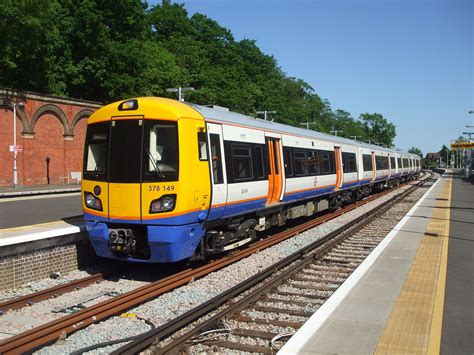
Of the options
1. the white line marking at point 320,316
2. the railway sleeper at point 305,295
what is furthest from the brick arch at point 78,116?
the railway sleeper at point 305,295

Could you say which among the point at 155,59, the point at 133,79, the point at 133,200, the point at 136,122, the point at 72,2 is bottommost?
the point at 133,200

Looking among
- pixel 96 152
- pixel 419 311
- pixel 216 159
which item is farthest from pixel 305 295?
pixel 96 152

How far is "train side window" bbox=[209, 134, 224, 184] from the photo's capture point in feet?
30.3

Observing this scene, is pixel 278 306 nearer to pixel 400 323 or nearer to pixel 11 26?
pixel 400 323

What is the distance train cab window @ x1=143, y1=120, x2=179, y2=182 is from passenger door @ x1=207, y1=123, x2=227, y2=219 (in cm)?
93

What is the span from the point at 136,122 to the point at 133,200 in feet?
4.59

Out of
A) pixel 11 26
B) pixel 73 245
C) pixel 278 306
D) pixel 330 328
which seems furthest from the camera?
pixel 11 26

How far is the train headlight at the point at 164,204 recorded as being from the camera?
8.20m

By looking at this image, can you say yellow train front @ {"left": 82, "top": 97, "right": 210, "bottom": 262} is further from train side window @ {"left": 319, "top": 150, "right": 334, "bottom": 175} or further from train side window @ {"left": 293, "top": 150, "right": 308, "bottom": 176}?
train side window @ {"left": 319, "top": 150, "right": 334, "bottom": 175}

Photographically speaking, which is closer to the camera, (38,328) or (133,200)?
(38,328)

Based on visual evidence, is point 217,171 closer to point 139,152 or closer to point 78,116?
point 139,152

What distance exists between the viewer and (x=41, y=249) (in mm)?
9000

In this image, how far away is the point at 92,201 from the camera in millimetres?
8938

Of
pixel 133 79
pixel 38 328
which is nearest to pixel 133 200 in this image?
pixel 38 328
